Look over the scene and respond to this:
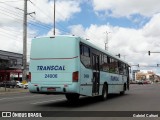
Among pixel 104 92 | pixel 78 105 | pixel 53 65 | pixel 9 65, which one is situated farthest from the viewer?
pixel 9 65

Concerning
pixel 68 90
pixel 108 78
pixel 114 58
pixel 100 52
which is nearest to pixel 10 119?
pixel 68 90

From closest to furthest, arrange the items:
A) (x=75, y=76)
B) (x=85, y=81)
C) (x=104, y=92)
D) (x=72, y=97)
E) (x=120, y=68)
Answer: (x=75, y=76)
(x=85, y=81)
(x=72, y=97)
(x=104, y=92)
(x=120, y=68)

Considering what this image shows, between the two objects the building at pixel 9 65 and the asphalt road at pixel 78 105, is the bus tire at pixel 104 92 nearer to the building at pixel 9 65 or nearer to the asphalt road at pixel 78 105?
the asphalt road at pixel 78 105

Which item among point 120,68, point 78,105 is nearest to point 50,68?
point 78,105

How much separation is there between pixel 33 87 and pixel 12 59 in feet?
239

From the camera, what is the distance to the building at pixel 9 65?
7996cm

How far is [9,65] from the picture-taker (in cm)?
8294

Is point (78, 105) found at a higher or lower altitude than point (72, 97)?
lower

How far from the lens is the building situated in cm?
7996

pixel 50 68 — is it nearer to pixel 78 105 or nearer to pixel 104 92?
pixel 78 105

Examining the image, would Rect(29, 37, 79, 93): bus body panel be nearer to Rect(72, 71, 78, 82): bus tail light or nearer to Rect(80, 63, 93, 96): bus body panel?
Rect(72, 71, 78, 82): bus tail light

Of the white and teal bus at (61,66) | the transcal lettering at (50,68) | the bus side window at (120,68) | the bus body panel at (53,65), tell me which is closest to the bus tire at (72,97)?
the white and teal bus at (61,66)

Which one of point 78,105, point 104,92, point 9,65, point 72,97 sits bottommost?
A: point 78,105

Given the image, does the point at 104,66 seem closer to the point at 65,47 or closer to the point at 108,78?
the point at 108,78
